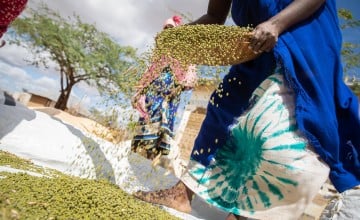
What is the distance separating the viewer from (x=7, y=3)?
9.10 feet

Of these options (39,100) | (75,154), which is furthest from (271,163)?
(39,100)

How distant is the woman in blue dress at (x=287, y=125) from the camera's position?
6.52ft

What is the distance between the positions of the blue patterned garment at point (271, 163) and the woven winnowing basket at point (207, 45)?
0.28 m

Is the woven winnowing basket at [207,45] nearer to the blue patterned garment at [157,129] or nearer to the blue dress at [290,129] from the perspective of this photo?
the blue dress at [290,129]

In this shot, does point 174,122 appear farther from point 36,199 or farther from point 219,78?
point 36,199

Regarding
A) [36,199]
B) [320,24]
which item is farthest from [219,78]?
[36,199]

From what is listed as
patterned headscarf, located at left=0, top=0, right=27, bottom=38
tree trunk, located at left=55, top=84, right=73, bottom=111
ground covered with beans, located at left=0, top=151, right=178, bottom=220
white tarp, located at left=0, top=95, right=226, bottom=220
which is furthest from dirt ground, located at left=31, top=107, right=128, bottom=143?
tree trunk, located at left=55, top=84, right=73, bottom=111

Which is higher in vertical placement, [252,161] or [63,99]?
A: [63,99]

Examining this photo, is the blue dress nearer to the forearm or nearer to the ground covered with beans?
the forearm

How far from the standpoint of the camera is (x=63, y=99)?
790 inches

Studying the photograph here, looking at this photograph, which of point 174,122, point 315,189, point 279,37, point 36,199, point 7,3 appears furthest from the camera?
point 174,122

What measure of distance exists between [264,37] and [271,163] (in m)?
0.73

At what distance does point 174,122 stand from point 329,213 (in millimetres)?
1860

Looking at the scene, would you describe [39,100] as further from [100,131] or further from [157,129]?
[157,129]
